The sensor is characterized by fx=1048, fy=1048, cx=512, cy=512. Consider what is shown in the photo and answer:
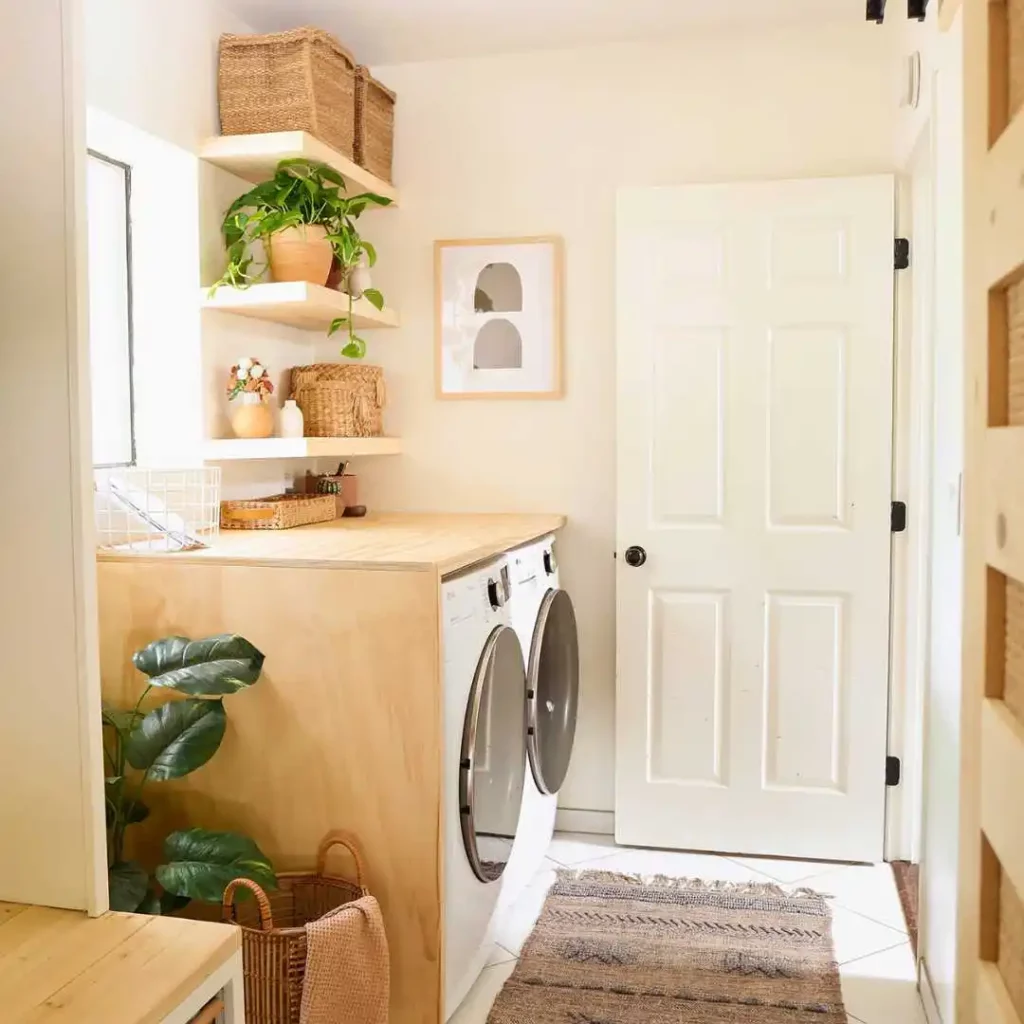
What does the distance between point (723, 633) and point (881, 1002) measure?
1.09 meters

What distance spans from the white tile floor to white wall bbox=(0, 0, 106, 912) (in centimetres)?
118

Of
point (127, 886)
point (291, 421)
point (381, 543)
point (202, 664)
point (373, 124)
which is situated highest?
point (373, 124)

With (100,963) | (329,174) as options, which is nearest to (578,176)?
(329,174)

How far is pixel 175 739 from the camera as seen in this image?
1.88 metres

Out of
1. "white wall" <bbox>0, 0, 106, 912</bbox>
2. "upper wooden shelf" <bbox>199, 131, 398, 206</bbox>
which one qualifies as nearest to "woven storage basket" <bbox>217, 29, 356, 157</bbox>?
"upper wooden shelf" <bbox>199, 131, 398, 206</bbox>

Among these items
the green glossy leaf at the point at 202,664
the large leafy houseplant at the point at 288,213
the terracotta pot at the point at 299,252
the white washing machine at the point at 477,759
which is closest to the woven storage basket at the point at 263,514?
the large leafy houseplant at the point at 288,213

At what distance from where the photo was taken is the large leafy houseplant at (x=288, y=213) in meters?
2.74

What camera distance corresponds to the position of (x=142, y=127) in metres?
2.51

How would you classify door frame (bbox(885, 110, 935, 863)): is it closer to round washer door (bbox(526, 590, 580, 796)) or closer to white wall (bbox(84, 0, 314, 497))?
round washer door (bbox(526, 590, 580, 796))

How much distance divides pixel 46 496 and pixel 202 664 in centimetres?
67

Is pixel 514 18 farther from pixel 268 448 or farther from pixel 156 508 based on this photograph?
pixel 156 508

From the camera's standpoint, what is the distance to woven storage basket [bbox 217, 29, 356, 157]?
8.89 ft

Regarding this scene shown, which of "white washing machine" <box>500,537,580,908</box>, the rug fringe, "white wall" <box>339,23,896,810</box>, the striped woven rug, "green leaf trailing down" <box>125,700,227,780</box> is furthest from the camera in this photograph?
"white wall" <box>339,23,896,810</box>

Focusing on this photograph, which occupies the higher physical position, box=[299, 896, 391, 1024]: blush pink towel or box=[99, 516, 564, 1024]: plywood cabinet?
box=[99, 516, 564, 1024]: plywood cabinet
